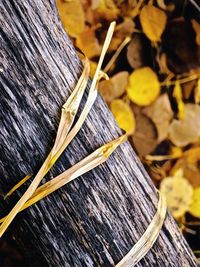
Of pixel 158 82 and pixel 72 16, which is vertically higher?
pixel 72 16

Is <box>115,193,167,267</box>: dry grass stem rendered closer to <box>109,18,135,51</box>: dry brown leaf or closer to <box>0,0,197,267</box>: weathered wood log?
<box>0,0,197,267</box>: weathered wood log

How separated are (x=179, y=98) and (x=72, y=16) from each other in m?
0.25

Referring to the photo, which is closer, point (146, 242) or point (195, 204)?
point (146, 242)

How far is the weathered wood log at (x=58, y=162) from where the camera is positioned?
61 centimetres

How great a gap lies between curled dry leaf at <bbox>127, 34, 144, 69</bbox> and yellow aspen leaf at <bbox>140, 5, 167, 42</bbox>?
0.02 metres

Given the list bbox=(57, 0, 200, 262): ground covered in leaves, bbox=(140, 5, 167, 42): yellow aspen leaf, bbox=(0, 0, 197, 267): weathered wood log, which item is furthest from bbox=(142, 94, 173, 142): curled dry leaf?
bbox=(0, 0, 197, 267): weathered wood log

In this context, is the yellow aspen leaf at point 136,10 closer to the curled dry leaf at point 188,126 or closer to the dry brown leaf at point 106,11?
the dry brown leaf at point 106,11

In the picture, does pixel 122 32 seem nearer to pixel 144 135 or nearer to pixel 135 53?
pixel 135 53

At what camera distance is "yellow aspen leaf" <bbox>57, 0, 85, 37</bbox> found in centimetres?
90

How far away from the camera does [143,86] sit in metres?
0.97

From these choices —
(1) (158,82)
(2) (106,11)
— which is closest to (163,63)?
(1) (158,82)

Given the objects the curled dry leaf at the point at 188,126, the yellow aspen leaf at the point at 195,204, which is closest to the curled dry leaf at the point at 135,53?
the curled dry leaf at the point at 188,126

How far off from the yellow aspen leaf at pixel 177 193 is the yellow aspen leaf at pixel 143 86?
0.15 m

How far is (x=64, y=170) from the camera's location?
0.63 meters
